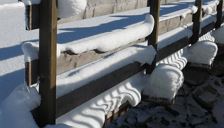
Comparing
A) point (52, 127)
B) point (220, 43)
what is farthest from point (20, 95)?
point (220, 43)

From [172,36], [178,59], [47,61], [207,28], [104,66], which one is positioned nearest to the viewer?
[47,61]

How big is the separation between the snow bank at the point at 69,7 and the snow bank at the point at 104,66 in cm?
70

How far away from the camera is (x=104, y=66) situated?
454 centimetres

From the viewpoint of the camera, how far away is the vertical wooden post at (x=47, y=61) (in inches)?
131

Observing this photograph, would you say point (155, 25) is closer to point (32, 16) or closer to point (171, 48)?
point (171, 48)

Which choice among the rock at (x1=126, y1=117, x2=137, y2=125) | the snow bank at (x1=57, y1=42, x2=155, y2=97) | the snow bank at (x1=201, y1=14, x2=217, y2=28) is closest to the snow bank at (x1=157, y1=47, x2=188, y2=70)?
the snow bank at (x1=57, y1=42, x2=155, y2=97)

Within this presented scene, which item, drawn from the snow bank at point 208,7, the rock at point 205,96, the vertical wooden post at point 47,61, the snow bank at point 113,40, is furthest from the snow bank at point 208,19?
the vertical wooden post at point 47,61

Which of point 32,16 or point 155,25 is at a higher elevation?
point 32,16

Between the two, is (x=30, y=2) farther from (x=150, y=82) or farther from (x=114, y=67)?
(x=150, y=82)

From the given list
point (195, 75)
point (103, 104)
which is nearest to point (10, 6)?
point (195, 75)

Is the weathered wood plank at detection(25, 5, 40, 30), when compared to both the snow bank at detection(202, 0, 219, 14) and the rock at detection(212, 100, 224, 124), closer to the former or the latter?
the snow bank at detection(202, 0, 219, 14)

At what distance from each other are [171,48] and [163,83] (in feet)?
4.10

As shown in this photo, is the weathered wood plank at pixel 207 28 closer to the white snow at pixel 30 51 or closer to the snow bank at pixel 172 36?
the snow bank at pixel 172 36

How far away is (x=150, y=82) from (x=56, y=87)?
200 cm
